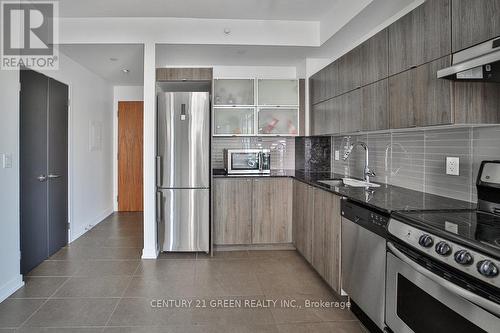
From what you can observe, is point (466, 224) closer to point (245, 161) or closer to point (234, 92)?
point (245, 161)

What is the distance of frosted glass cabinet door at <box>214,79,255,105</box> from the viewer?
4191 millimetres

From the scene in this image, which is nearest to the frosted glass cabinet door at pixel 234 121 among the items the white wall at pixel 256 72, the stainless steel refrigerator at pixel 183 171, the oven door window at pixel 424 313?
the stainless steel refrigerator at pixel 183 171

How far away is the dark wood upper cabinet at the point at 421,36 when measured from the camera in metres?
1.87

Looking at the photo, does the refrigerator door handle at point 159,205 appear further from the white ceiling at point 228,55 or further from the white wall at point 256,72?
the white wall at point 256,72

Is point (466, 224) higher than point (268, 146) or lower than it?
lower

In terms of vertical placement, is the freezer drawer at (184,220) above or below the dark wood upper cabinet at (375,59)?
below

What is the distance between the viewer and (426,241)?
155cm

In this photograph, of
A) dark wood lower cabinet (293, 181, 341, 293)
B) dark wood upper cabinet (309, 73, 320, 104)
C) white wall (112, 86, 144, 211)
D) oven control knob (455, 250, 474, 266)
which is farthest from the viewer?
white wall (112, 86, 144, 211)

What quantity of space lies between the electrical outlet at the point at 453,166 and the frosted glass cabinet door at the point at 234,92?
99.5 inches

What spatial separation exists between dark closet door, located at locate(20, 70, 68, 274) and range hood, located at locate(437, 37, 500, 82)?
3.69 meters

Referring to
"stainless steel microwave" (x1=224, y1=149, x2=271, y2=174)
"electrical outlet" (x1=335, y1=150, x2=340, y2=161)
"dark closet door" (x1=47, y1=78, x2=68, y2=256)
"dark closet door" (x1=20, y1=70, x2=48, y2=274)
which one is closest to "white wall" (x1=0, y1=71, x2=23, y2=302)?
"dark closet door" (x1=20, y1=70, x2=48, y2=274)

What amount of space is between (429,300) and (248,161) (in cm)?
291

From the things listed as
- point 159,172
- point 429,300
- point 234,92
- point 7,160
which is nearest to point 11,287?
point 7,160

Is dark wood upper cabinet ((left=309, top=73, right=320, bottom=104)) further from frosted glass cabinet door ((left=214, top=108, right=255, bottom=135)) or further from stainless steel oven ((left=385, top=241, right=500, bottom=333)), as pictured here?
stainless steel oven ((left=385, top=241, right=500, bottom=333))
